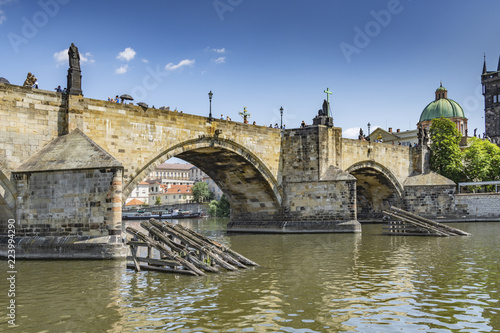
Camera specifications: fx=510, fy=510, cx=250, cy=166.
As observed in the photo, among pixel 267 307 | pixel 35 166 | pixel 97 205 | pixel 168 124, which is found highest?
pixel 168 124

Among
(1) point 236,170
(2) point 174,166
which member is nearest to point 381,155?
(1) point 236,170

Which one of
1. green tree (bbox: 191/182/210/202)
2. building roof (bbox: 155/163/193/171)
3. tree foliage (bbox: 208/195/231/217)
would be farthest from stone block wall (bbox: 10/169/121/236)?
building roof (bbox: 155/163/193/171)

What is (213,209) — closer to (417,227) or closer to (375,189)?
(375,189)

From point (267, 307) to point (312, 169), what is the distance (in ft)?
70.0

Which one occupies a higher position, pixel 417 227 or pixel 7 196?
pixel 7 196

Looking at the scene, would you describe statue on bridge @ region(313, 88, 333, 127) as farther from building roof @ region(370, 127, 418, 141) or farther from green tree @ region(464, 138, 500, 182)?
building roof @ region(370, 127, 418, 141)

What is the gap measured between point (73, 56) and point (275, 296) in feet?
45.6

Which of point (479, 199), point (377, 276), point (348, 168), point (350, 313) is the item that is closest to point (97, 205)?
point (377, 276)

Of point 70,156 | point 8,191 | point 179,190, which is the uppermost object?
point 70,156

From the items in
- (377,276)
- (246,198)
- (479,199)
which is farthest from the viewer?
(479,199)

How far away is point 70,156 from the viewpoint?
18.3m

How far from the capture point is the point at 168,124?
2445 centimetres

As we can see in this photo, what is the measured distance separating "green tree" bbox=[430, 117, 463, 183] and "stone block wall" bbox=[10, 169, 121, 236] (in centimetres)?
3464

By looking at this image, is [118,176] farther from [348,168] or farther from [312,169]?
[348,168]
